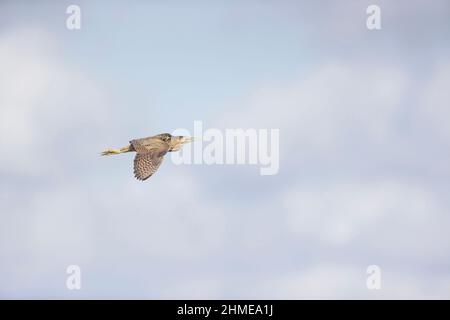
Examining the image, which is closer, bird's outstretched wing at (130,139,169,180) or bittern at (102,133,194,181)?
bittern at (102,133,194,181)

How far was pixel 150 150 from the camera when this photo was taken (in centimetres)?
3612

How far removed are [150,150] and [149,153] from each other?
8cm

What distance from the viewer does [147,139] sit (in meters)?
36.1

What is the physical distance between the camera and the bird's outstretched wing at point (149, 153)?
1419 inches

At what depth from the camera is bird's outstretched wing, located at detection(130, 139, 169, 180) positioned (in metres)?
36.0

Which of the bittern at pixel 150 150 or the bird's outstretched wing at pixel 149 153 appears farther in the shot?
the bird's outstretched wing at pixel 149 153

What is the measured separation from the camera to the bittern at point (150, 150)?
35938 millimetres

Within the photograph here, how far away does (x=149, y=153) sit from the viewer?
3616cm
